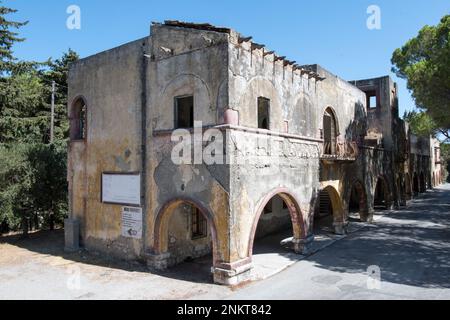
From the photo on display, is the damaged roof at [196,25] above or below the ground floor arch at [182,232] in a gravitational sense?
above

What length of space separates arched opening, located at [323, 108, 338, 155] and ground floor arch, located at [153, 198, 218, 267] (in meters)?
7.77

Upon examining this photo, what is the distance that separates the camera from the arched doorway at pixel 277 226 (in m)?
13.3

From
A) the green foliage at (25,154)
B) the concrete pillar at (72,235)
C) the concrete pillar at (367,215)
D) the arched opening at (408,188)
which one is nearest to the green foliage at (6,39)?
the green foliage at (25,154)

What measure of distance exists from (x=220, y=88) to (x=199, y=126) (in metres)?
1.33

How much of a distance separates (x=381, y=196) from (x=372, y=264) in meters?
19.8

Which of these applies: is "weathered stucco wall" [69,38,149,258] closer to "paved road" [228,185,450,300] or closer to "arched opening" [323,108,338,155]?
"paved road" [228,185,450,300]

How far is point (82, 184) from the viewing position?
15.0 m

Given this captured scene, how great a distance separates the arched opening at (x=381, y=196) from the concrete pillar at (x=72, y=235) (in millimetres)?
18971

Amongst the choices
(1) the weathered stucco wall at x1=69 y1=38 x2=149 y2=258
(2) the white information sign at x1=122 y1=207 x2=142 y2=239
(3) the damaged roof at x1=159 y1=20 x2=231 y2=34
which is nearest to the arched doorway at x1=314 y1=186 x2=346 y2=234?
(2) the white information sign at x1=122 y1=207 x2=142 y2=239

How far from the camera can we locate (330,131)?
18.3 metres

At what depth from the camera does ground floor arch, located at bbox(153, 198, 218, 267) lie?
1170 centimetres

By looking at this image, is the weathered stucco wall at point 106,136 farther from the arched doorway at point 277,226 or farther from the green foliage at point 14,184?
the arched doorway at point 277,226

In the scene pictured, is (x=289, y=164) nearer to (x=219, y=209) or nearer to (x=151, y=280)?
(x=219, y=209)
